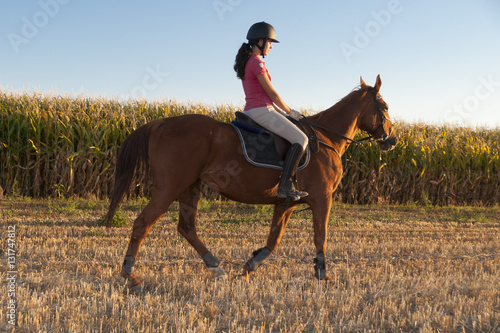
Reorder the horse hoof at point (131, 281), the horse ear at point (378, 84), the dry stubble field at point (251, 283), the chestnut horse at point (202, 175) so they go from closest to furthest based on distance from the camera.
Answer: the dry stubble field at point (251, 283) < the horse hoof at point (131, 281) < the chestnut horse at point (202, 175) < the horse ear at point (378, 84)

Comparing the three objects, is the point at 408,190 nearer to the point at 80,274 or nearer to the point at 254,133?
the point at 254,133

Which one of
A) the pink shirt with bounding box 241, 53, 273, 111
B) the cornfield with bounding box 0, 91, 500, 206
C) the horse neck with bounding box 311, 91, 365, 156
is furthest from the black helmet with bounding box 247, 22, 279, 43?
the cornfield with bounding box 0, 91, 500, 206

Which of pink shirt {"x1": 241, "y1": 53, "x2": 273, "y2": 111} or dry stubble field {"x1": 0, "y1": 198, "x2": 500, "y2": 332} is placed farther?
pink shirt {"x1": 241, "y1": 53, "x2": 273, "y2": 111}

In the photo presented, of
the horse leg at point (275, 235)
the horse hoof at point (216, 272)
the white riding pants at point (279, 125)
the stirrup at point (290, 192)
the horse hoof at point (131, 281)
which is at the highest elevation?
the white riding pants at point (279, 125)

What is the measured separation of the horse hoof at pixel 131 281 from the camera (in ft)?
15.1

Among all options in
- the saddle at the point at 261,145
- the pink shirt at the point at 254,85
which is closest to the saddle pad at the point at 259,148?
the saddle at the point at 261,145

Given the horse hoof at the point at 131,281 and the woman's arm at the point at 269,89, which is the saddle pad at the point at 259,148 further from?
the horse hoof at the point at 131,281

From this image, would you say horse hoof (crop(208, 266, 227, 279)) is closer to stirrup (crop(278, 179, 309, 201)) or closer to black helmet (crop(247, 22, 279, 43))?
stirrup (crop(278, 179, 309, 201))

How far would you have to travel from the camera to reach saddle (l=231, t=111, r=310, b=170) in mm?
5059

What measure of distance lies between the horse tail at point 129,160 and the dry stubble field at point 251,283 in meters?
0.99

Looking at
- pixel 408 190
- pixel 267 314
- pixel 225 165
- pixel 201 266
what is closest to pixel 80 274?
pixel 201 266

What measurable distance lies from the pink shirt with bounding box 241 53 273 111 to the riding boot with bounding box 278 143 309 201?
2.41 feet

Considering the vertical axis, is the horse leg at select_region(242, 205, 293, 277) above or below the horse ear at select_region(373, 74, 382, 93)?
below

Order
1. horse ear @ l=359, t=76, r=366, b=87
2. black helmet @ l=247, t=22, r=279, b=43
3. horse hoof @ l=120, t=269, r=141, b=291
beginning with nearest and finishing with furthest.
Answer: horse hoof @ l=120, t=269, r=141, b=291 < black helmet @ l=247, t=22, r=279, b=43 < horse ear @ l=359, t=76, r=366, b=87
